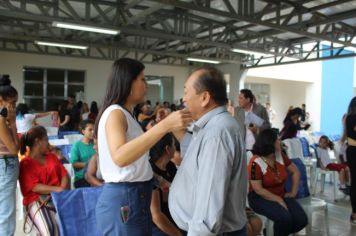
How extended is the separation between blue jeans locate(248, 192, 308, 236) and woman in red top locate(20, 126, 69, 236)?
5.01ft

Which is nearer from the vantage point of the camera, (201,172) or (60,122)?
(201,172)

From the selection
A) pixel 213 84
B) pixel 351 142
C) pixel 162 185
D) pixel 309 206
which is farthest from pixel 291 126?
pixel 213 84

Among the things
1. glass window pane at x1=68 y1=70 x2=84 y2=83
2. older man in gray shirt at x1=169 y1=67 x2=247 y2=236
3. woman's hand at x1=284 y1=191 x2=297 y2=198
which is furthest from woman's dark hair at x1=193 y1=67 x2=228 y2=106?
glass window pane at x1=68 y1=70 x2=84 y2=83

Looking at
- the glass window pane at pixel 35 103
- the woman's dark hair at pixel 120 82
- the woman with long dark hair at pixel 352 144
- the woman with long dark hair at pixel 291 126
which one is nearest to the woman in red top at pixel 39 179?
the woman's dark hair at pixel 120 82

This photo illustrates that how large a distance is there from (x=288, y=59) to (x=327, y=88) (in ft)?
21.1

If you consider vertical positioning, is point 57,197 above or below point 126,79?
below

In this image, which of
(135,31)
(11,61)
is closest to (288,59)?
(135,31)

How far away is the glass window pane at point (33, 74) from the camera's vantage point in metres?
11.2

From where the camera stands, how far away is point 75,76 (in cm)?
1202

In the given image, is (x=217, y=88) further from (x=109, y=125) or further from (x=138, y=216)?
(x=138, y=216)

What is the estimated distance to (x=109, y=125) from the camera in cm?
134

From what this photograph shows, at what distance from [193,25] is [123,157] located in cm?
805

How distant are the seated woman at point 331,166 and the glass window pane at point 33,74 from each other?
29.2 feet

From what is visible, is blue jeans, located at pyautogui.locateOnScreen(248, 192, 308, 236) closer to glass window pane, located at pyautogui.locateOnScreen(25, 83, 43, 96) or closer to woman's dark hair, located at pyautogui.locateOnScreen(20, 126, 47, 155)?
woman's dark hair, located at pyautogui.locateOnScreen(20, 126, 47, 155)
